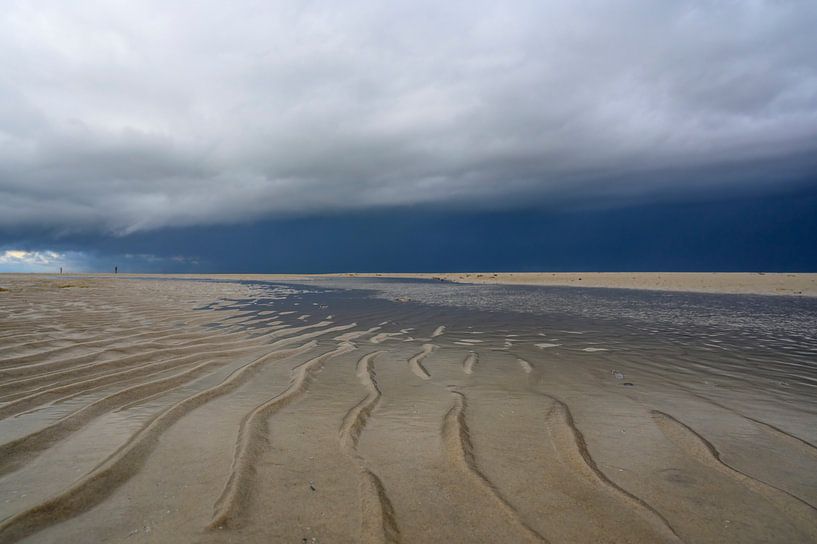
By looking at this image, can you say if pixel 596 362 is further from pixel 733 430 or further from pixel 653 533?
pixel 653 533

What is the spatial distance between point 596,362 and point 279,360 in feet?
18.9

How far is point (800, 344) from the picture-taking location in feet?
31.7

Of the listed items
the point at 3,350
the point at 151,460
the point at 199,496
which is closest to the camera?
the point at 199,496

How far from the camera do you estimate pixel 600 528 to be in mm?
2643

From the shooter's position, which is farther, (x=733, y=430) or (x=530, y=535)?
(x=733, y=430)

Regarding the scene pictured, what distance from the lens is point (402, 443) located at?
395 cm

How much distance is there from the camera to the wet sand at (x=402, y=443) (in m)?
2.70

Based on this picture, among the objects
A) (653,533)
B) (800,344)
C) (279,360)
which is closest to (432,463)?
(653,533)

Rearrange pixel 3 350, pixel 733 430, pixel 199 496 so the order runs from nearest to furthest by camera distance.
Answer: pixel 199 496, pixel 733 430, pixel 3 350

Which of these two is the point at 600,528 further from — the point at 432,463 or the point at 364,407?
the point at 364,407

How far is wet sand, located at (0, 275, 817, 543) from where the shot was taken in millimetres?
2697

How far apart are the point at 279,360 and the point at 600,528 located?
20.2 feet

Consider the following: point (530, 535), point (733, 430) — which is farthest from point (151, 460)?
point (733, 430)

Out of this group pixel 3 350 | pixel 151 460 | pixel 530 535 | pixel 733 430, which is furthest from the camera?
pixel 3 350
